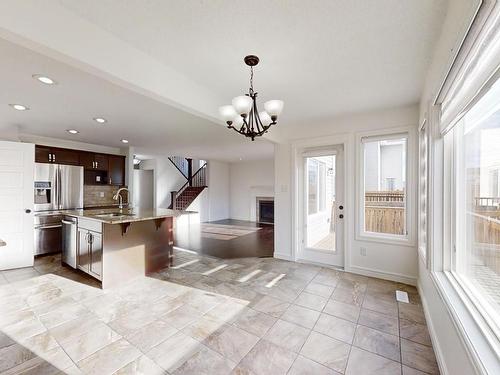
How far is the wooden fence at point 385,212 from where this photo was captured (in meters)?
3.30

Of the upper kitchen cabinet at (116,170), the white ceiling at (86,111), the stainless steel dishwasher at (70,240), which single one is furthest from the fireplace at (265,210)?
the stainless steel dishwasher at (70,240)

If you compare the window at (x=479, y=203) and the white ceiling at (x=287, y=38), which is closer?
the window at (x=479, y=203)

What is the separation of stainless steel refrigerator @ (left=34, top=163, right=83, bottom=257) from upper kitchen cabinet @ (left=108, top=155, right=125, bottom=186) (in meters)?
0.82

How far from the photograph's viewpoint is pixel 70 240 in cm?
367

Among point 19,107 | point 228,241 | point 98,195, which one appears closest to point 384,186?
point 228,241

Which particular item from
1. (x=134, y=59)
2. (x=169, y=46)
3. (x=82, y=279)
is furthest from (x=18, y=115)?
(x=169, y=46)

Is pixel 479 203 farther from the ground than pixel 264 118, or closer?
closer

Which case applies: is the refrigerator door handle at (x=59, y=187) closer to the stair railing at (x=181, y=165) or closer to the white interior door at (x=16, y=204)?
the white interior door at (x=16, y=204)

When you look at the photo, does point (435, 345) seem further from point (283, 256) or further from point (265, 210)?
point (265, 210)

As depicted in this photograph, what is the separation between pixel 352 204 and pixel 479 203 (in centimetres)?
216

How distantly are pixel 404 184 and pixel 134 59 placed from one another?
3.45 m

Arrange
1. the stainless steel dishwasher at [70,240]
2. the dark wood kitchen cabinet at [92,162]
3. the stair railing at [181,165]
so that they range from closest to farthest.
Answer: the stainless steel dishwasher at [70,240] < the dark wood kitchen cabinet at [92,162] < the stair railing at [181,165]

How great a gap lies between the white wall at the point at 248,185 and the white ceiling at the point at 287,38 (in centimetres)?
616

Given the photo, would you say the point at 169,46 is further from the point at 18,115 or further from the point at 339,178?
the point at 18,115
